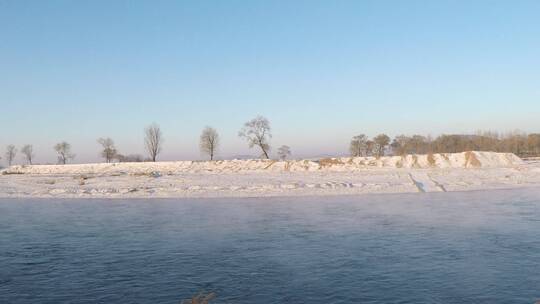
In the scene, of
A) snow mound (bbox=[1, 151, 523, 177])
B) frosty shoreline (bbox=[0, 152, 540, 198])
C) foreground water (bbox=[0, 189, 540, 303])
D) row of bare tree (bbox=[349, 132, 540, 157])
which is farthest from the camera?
row of bare tree (bbox=[349, 132, 540, 157])

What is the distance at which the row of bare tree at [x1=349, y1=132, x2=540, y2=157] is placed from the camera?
125 meters

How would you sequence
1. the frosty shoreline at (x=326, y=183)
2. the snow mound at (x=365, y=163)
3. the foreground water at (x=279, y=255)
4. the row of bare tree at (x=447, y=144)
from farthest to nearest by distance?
the row of bare tree at (x=447, y=144) < the snow mound at (x=365, y=163) < the frosty shoreline at (x=326, y=183) < the foreground water at (x=279, y=255)

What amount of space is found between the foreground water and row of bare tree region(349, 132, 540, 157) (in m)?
103

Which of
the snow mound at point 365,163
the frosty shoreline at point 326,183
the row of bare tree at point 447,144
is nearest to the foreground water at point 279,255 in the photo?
the frosty shoreline at point 326,183

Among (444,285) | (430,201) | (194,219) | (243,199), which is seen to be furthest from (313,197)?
(444,285)

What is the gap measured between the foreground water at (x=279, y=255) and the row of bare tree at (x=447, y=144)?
337ft

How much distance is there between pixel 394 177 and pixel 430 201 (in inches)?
752

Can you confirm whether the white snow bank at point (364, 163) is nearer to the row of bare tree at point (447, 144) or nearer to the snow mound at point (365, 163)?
the snow mound at point (365, 163)

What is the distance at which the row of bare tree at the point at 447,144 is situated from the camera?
125144 millimetres

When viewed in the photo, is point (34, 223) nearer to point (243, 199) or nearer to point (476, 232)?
point (243, 199)

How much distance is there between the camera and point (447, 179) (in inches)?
1876

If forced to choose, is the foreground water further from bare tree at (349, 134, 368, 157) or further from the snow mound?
bare tree at (349, 134, 368, 157)

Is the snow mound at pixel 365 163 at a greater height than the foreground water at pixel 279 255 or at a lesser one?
greater

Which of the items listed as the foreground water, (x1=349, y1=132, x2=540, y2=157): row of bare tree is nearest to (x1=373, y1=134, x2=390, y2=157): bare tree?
(x1=349, y1=132, x2=540, y2=157): row of bare tree
